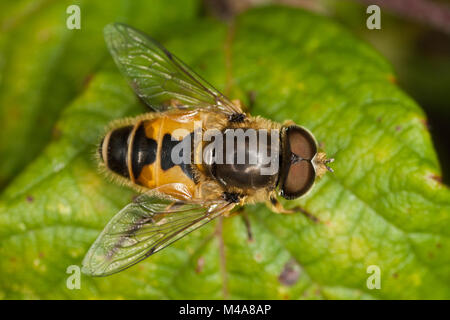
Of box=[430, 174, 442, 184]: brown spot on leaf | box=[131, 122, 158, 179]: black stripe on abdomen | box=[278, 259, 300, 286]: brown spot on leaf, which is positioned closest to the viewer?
box=[430, 174, 442, 184]: brown spot on leaf

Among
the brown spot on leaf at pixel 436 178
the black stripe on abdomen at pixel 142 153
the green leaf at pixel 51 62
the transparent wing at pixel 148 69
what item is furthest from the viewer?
the green leaf at pixel 51 62

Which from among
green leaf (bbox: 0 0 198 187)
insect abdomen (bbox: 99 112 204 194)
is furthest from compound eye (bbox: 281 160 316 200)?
green leaf (bbox: 0 0 198 187)

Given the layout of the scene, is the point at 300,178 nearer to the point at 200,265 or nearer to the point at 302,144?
the point at 302,144

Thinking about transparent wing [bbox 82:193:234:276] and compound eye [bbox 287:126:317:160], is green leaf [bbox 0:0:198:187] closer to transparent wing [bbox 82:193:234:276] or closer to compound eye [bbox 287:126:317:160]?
transparent wing [bbox 82:193:234:276]

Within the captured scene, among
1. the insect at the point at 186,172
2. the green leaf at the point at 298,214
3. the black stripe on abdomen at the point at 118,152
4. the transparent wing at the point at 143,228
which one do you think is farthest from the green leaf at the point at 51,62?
the transparent wing at the point at 143,228

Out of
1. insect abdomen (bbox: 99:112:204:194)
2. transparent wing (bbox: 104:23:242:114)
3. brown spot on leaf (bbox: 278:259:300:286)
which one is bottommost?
brown spot on leaf (bbox: 278:259:300:286)

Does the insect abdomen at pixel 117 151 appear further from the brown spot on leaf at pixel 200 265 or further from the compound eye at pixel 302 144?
the compound eye at pixel 302 144

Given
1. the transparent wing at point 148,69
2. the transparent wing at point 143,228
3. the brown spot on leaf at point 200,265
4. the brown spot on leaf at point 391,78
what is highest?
the transparent wing at point 148,69

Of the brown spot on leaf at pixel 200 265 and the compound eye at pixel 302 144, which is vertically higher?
the compound eye at pixel 302 144

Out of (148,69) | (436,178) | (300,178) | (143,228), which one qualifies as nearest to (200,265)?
(143,228)
